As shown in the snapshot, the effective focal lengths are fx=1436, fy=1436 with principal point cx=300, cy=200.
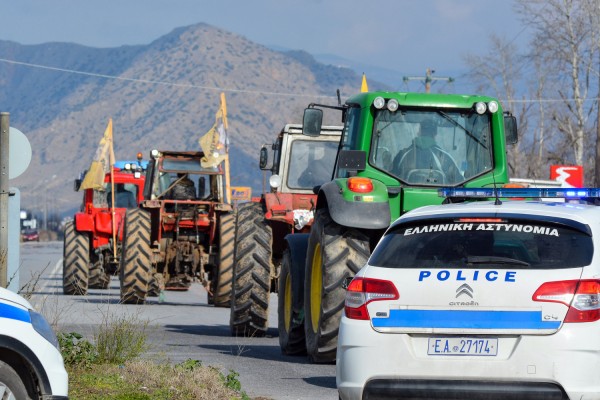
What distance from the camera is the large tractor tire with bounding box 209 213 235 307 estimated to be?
24.6m

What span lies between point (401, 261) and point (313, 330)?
5.01 m

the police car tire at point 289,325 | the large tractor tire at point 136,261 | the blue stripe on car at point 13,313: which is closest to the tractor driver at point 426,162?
the police car tire at point 289,325

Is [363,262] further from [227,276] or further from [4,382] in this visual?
[227,276]

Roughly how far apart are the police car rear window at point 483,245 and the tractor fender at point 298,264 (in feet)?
18.8

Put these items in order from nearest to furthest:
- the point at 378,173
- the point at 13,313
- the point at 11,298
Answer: the point at 13,313, the point at 11,298, the point at 378,173

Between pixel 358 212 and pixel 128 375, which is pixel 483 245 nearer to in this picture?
pixel 128 375

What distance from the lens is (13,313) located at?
318 inches

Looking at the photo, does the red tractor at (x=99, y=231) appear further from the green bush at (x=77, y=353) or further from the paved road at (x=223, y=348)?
the green bush at (x=77, y=353)

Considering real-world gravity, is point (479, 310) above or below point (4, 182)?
below

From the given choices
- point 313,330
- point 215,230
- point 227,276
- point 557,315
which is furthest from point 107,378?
point 215,230

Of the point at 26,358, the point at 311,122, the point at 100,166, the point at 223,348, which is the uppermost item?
the point at 311,122

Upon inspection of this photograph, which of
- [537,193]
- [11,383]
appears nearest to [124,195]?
[537,193]

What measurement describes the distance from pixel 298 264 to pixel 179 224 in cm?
1164

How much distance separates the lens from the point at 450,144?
14.3 metres
